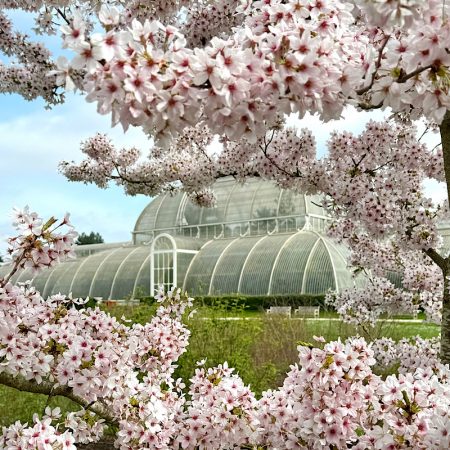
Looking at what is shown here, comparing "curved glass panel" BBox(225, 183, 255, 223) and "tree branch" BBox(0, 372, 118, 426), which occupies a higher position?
"curved glass panel" BBox(225, 183, 255, 223)

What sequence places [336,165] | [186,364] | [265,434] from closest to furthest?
[265,434]
[336,165]
[186,364]

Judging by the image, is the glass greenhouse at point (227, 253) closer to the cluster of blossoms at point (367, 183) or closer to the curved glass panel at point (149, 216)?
the curved glass panel at point (149, 216)

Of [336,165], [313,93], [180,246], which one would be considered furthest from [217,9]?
[180,246]

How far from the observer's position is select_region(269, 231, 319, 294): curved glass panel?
25.6m

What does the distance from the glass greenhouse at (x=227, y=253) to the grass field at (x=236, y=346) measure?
1272 centimetres

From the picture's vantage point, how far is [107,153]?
10.9 metres

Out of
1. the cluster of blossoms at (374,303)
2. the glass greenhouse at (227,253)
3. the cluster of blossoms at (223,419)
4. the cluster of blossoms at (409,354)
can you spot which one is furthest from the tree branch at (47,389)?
the glass greenhouse at (227,253)

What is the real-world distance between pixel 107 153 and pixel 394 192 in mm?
5978

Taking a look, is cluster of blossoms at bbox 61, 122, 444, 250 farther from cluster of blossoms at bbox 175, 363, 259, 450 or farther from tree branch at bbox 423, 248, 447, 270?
cluster of blossoms at bbox 175, 363, 259, 450

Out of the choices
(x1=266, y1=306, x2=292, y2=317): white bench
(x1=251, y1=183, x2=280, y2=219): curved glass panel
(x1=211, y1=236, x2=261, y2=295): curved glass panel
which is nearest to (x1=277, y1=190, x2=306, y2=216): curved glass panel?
(x1=251, y1=183, x2=280, y2=219): curved glass panel

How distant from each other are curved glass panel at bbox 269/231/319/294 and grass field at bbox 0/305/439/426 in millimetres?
14372

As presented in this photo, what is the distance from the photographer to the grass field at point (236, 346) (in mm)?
7457

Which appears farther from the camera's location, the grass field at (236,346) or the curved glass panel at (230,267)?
the curved glass panel at (230,267)

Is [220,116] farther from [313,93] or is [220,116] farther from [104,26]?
[104,26]
